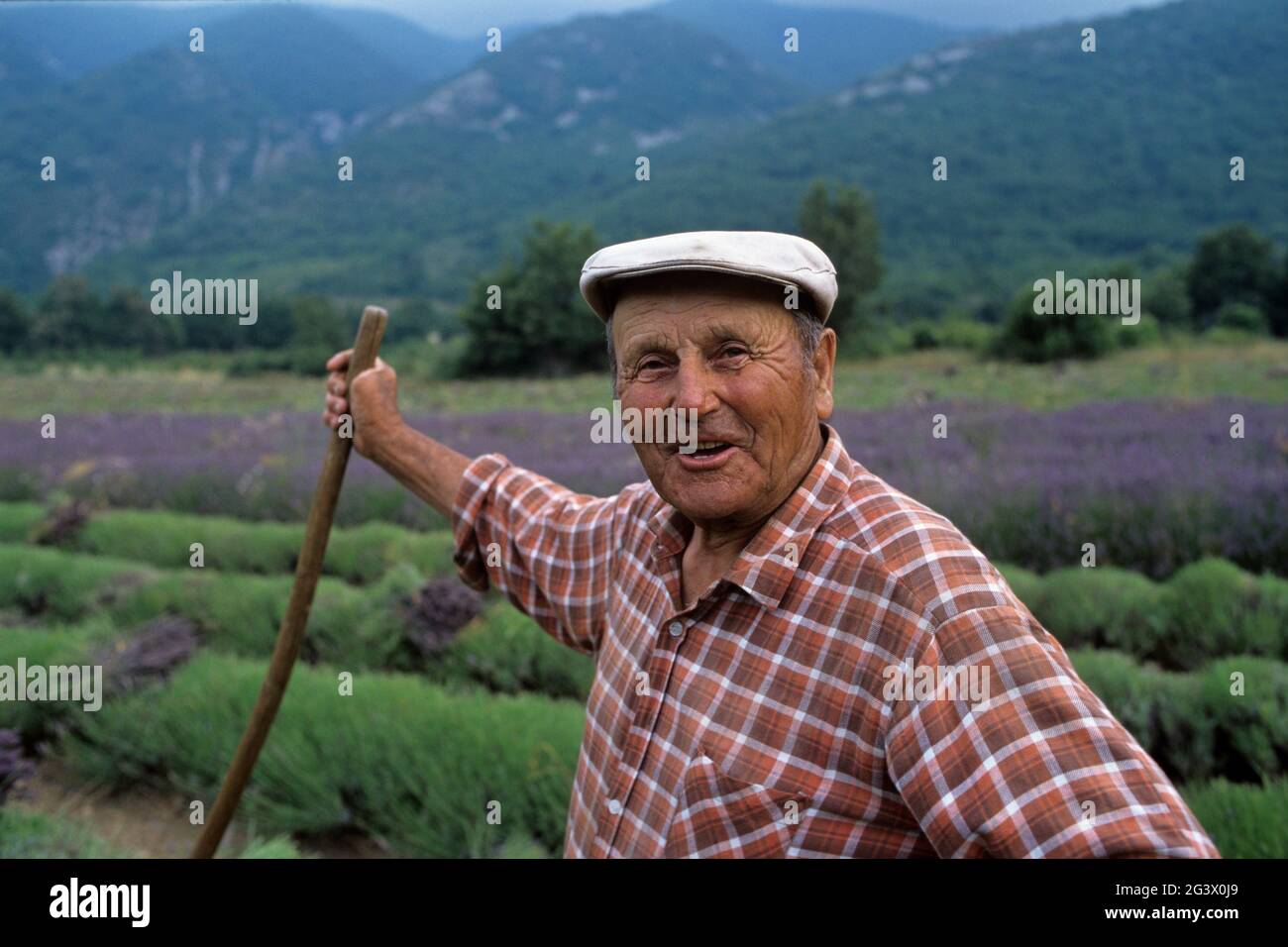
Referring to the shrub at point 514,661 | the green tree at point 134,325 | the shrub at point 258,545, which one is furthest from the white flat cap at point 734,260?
the green tree at point 134,325

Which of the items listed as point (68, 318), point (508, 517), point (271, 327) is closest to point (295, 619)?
point (508, 517)

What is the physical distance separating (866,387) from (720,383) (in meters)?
16.6

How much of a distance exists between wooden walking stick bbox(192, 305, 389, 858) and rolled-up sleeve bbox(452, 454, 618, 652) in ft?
1.10

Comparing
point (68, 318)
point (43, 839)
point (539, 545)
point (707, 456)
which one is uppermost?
point (68, 318)

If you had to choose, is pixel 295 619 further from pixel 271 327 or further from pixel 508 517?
pixel 271 327

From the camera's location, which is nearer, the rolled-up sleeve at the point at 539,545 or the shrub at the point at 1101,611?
the rolled-up sleeve at the point at 539,545

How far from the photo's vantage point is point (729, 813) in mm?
1391

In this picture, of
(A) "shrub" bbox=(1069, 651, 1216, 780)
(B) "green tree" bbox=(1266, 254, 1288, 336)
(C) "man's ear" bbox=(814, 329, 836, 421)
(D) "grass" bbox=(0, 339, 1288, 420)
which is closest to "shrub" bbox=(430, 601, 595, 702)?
(A) "shrub" bbox=(1069, 651, 1216, 780)

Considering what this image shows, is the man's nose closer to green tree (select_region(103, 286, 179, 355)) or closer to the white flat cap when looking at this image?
the white flat cap

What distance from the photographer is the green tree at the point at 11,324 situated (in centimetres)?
2162

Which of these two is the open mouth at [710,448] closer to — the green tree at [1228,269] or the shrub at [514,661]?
the shrub at [514,661]

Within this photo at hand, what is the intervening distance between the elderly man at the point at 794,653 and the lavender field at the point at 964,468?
4.96m

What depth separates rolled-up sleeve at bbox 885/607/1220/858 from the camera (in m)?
1.09

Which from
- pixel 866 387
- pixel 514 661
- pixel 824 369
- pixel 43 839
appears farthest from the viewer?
pixel 866 387
